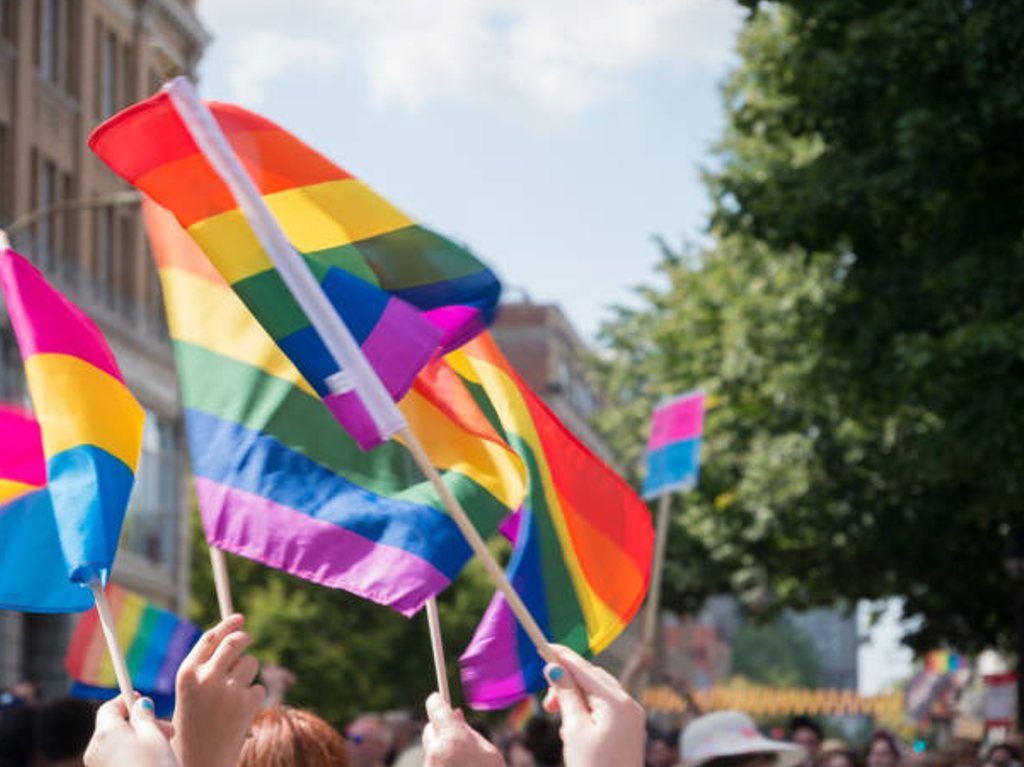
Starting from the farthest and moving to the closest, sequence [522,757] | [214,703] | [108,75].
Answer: [108,75]
[522,757]
[214,703]

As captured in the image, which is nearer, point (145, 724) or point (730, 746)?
point (145, 724)

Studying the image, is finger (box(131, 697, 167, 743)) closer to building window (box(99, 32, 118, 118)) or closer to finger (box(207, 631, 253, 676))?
finger (box(207, 631, 253, 676))

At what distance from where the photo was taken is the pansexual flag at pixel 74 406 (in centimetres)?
538

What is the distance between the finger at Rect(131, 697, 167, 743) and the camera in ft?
13.1

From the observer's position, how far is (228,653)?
171 inches

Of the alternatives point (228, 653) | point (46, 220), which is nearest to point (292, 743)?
point (228, 653)

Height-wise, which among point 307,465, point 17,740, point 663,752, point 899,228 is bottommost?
point 663,752

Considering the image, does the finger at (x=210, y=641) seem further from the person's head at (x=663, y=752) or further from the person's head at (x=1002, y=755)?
the person's head at (x=663, y=752)

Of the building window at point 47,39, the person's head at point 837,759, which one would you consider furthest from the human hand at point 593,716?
the building window at point 47,39

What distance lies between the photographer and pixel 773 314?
28.9 meters

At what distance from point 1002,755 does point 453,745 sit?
11613 millimetres

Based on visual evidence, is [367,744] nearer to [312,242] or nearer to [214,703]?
[312,242]

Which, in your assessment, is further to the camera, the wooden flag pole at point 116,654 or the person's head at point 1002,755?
the person's head at point 1002,755

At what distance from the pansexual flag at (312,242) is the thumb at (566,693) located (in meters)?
1.34
